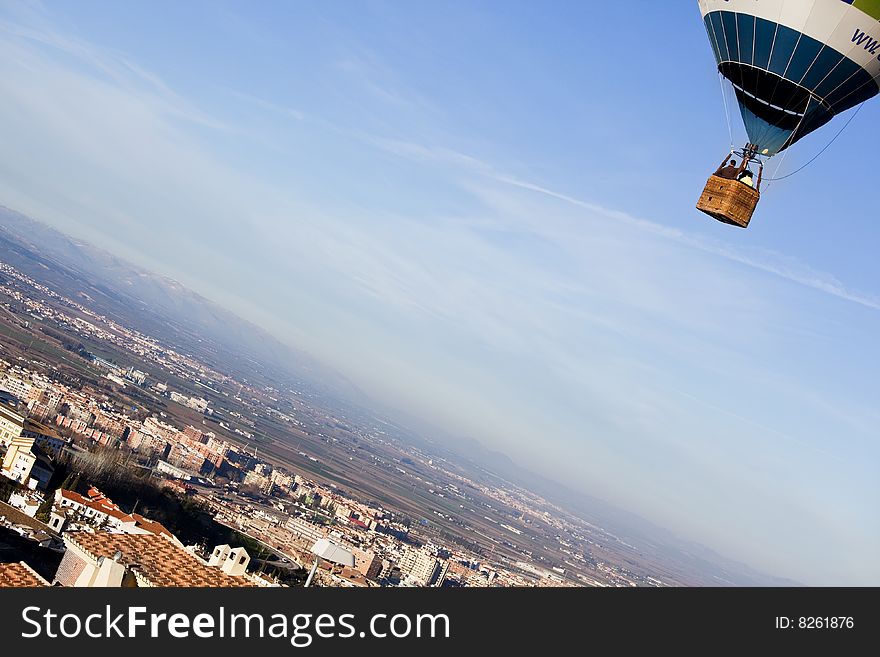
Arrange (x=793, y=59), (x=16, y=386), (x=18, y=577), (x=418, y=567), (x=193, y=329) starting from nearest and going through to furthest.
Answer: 1. (x=18, y=577)
2. (x=793, y=59)
3. (x=418, y=567)
4. (x=16, y=386)
5. (x=193, y=329)

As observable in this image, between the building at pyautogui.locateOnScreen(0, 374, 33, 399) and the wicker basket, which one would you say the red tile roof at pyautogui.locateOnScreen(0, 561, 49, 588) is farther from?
the building at pyautogui.locateOnScreen(0, 374, 33, 399)

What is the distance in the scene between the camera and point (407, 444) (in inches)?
4190

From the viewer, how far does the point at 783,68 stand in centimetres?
920

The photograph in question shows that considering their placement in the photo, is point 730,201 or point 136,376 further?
point 136,376

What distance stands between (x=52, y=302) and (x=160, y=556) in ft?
223

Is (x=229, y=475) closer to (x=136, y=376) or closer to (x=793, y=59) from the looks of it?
(x=136, y=376)

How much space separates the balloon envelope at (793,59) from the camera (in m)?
8.85

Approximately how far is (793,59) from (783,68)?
137 millimetres

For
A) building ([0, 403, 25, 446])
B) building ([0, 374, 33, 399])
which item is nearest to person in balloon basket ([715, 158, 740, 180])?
building ([0, 403, 25, 446])

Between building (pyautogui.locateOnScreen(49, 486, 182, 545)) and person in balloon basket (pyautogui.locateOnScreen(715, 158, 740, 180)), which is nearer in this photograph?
person in balloon basket (pyautogui.locateOnScreen(715, 158, 740, 180))

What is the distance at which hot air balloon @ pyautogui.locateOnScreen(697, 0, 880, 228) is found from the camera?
8812 mm

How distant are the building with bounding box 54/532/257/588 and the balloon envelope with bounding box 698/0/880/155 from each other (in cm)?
810

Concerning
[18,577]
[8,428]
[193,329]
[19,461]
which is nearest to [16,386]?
[8,428]
